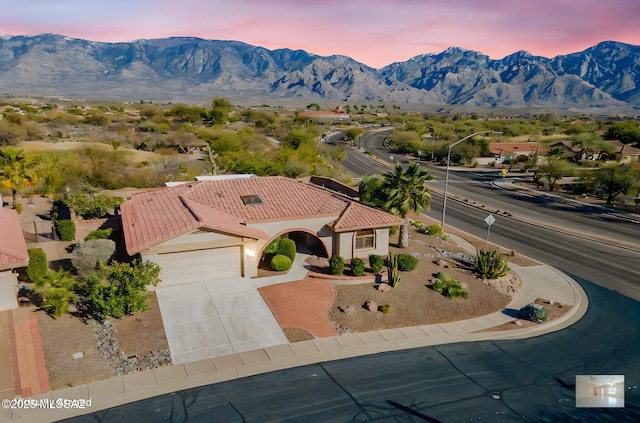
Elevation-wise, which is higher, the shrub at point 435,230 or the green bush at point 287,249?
the green bush at point 287,249

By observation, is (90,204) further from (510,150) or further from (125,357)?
(510,150)

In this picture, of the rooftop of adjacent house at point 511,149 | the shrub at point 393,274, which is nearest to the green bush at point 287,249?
the shrub at point 393,274

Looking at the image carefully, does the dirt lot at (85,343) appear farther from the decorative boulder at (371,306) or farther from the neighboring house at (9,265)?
the decorative boulder at (371,306)

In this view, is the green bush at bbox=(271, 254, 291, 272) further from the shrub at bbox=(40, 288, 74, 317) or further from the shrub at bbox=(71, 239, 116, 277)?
the shrub at bbox=(40, 288, 74, 317)

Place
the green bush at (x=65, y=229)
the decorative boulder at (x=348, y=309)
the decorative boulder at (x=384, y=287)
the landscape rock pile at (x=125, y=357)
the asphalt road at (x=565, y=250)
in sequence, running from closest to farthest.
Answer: the landscape rock pile at (x=125, y=357) → the decorative boulder at (x=348, y=309) → the decorative boulder at (x=384, y=287) → the asphalt road at (x=565, y=250) → the green bush at (x=65, y=229)

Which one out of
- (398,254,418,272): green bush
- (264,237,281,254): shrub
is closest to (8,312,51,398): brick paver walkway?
(264,237,281,254): shrub

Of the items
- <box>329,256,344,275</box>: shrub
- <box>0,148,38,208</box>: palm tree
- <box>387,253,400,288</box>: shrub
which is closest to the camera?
<box>387,253,400,288</box>: shrub
